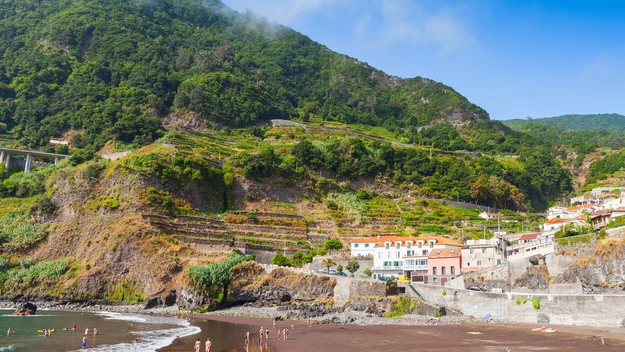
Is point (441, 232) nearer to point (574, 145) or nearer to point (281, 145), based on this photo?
point (281, 145)

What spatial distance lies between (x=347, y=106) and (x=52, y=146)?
72.6 metres

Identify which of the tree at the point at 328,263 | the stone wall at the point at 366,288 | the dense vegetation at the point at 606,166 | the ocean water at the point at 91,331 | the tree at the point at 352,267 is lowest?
the ocean water at the point at 91,331

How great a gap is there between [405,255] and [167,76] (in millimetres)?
77244

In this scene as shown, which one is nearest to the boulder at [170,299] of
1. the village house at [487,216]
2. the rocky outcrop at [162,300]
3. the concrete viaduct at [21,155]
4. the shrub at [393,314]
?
the rocky outcrop at [162,300]

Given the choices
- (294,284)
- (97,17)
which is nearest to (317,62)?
(97,17)

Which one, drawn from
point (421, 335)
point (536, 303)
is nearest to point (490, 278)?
point (536, 303)

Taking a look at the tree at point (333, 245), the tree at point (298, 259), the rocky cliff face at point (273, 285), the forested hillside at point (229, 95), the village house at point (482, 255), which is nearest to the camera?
the rocky cliff face at point (273, 285)

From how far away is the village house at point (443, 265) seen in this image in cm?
6081

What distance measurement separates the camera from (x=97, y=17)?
468ft

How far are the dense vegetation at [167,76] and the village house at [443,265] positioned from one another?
172 ft

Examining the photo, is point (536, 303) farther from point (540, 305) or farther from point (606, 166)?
point (606, 166)


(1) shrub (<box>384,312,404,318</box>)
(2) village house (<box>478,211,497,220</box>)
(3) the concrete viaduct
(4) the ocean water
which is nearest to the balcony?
(1) shrub (<box>384,312,404,318</box>)

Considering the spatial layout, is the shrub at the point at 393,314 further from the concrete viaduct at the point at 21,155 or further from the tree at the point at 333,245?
the concrete viaduct at the point at 21,155

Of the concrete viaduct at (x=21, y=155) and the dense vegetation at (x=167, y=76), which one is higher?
the dense vegetation at (x=167, y=76)
